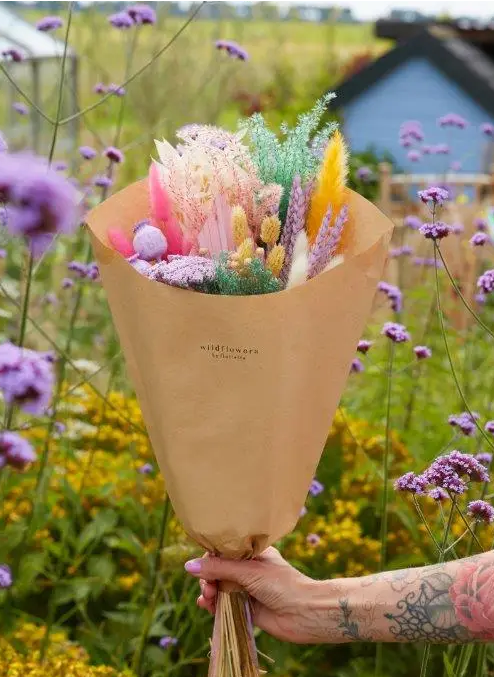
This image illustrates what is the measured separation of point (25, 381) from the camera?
3.38ft

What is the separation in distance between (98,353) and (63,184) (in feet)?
12.9

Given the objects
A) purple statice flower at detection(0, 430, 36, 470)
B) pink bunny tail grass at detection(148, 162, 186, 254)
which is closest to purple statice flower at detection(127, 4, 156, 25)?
pink bunny tail grass at detection(148, 162, 186, 254)

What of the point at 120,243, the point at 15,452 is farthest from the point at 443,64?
the point at 15,452

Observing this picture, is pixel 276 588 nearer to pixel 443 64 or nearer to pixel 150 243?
pixel 150 243

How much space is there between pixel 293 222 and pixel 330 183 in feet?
0.28

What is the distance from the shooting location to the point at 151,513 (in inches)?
127

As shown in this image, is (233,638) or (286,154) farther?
(233,638)

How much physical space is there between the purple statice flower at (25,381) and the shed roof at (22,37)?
7382 millimetres

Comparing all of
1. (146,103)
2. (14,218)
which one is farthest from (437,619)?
(146,103)

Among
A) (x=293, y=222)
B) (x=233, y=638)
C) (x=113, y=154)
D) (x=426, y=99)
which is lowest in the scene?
(x=233, y=638)

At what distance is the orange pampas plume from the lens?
5.68 ft

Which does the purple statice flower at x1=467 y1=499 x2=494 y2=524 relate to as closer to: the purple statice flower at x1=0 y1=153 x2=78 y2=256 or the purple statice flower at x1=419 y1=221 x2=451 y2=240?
the purple statice flower at x1=419 y1=221 x2=451 y2=240

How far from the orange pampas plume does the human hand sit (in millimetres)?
519

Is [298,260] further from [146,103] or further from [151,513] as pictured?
[146,103]
